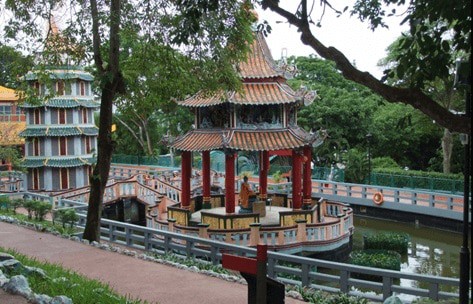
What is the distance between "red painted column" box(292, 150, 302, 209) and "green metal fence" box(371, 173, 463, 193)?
34.9ft

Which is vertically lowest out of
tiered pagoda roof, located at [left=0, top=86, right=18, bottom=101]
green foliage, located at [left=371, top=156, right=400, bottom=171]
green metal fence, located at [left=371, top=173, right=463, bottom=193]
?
green metal fence, located at [left=371, top=173, right=463, bottom=193]

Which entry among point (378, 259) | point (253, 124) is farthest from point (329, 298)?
point (253, 124)

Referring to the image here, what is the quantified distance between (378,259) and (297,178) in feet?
14.6

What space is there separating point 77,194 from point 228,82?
13.6 metres

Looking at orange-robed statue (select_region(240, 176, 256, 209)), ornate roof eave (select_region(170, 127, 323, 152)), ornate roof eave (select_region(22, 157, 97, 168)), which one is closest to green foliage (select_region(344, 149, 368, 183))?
ornate roof eave (select_region(170, 127, 323, 152))

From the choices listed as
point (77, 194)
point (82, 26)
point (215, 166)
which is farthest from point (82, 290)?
point (215, 166)

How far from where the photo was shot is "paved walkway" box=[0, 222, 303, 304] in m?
9.52

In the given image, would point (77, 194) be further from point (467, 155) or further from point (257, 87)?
point (467, 155)

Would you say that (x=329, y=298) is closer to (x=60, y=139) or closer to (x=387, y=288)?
(x=387, y=288)

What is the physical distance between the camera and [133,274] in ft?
36.7

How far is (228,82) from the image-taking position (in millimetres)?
14383

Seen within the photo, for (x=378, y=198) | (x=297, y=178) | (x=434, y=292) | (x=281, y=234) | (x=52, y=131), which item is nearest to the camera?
(x=434, y=292)

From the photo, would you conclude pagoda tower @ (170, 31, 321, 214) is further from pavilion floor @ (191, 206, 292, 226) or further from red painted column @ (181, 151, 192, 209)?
pavilion floor @ (191, 206, 292, 226)

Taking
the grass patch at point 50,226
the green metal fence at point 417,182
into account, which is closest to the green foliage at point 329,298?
the grass patch at point 50,226
